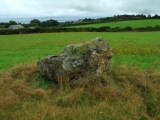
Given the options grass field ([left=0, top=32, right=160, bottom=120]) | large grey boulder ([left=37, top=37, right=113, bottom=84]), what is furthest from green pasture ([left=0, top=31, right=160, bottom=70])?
large grey boulder ([left=37, top=37, right=113, bottom=84])

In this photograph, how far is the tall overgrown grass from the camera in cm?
653

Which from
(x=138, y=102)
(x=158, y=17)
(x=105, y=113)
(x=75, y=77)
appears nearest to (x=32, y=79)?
(x=75, y=77)

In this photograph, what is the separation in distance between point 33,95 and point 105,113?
104 inches

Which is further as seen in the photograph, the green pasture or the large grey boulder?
the green pasture

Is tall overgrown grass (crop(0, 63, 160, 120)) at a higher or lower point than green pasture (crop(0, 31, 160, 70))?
higher

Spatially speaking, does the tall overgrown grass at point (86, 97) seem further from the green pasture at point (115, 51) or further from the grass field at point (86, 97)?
the green pasture at point (115, 51)

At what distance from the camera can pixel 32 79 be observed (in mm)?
8867

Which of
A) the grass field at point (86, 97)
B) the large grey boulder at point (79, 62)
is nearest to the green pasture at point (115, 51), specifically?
the grass field at point (86, 97)

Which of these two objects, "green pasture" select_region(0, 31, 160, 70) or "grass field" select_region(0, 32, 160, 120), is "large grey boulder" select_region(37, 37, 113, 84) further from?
"green pasture" select_region(0, 31, 160, 70)

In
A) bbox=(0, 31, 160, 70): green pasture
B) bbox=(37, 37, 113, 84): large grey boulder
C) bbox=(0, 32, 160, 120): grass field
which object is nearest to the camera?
bbox=(0, 32, 160, 120): grass field

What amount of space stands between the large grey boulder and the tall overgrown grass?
1.04ft

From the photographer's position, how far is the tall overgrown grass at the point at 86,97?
21.4 ft

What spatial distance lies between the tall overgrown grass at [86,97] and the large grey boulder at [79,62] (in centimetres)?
32

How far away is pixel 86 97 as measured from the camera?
747cm
